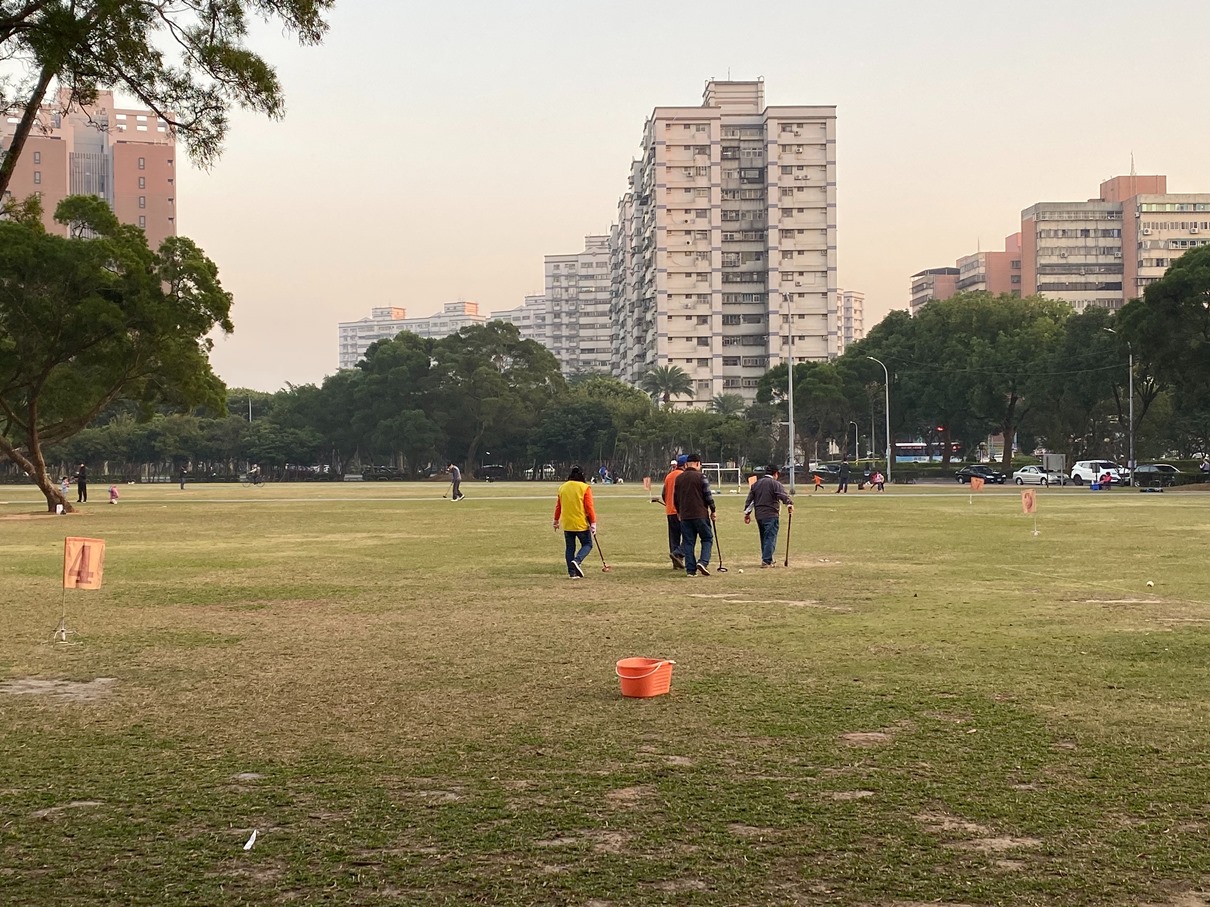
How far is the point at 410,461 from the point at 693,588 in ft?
322

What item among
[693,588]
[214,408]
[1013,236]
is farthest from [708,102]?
[693,588]

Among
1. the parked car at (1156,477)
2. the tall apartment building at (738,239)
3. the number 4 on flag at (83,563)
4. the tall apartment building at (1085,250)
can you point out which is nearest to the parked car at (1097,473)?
the parked car at (1156,477)

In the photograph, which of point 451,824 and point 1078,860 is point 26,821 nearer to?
point 451,824

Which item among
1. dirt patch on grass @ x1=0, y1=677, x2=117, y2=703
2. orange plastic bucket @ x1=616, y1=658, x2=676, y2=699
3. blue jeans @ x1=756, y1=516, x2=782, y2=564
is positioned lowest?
dirt patch on grass @ x1=0, y1=677, x2=117, y2=703

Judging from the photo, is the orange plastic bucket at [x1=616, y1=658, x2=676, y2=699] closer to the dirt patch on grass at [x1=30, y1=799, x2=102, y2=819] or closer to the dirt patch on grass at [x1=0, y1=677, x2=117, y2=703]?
the dirt patch on grass at [x1=30, y1=799, x2=102, y2=819]

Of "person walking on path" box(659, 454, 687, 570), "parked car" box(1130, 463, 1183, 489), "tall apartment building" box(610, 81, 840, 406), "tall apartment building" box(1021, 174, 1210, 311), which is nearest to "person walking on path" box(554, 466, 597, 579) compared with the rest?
"person walking on path" box(659, 454, 687, 570)

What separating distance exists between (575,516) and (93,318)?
26.2m

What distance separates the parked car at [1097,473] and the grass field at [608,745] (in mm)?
57499

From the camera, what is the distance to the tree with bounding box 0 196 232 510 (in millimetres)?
38562

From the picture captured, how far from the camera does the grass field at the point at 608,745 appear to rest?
5.12 metres

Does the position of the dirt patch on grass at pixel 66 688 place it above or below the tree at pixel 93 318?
below

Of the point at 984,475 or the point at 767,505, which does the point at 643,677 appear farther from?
the point at 984,475

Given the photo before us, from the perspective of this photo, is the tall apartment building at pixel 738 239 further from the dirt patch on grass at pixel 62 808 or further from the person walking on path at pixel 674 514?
the dirt patch on grass at pixel 62 808

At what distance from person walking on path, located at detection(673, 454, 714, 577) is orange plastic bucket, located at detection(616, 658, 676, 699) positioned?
894cm
